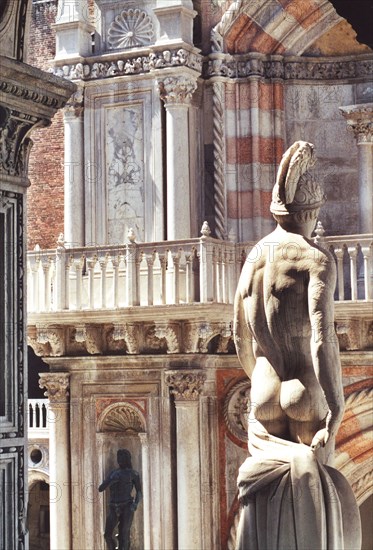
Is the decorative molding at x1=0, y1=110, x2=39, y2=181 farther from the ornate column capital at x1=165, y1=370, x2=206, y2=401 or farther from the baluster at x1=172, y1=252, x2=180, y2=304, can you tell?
the ornate column capital at x1=165, y1=370, x2=206, y2=401

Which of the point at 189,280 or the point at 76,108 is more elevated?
the point at 76,108

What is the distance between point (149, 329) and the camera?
58.4 ft

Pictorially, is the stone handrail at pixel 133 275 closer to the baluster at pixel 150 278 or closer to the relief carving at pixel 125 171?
the baluster at pixel 150 278

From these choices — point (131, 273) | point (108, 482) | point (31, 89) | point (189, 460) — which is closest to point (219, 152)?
point (131, 273)

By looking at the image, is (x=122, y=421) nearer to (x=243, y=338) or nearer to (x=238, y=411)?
(x=238, y=411)

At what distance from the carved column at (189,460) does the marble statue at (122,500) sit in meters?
0.67

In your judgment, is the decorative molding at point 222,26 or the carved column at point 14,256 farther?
the decorative molding at point 222,26

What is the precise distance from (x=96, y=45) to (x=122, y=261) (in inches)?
116

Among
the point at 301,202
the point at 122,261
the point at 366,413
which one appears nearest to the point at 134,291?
the point at 122,261

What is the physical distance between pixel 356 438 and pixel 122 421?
2766mm

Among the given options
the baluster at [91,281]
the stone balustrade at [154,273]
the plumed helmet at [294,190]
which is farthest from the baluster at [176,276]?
the plumed helmet at [294,190]

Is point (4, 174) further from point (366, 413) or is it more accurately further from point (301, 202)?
point (366, 413)

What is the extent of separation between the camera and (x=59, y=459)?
18250mm

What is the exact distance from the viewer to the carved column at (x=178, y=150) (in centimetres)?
1806
